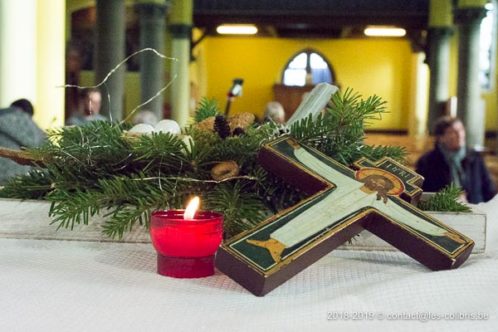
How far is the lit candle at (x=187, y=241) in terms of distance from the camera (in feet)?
2.79

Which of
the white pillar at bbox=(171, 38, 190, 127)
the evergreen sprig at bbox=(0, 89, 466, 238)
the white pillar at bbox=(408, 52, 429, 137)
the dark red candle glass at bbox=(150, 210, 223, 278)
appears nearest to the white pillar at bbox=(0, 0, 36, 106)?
the evergreen sprig at bbox=(0, 89, 466, 238)

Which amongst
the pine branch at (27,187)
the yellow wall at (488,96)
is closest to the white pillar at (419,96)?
the yellow wall at (488,96)

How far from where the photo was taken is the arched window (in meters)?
22.9

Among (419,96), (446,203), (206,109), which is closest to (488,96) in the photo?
(419,96)

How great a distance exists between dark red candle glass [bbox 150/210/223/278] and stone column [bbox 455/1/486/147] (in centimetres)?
1378

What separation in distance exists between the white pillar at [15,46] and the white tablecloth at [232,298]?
217 inches

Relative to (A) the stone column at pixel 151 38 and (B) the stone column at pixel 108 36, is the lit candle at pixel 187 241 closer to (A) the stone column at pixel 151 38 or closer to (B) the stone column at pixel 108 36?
(B) the stone column at pixel 108 36

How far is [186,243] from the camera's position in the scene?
86 centimetres

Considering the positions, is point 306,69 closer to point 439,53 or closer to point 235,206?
point 439,53

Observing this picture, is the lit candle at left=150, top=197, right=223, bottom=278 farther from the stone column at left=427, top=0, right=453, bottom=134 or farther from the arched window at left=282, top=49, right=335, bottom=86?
the arched window at left=282, top=49, right=335, bottom=86

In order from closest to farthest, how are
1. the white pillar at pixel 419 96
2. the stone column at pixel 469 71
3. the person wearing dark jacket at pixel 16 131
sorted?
the person wearing dark jacket at pixel 16 131 < the stone column at pixel 469 71 < the white pillar at pixel 419 96

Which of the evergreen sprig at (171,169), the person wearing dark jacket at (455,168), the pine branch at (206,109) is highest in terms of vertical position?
the pine branch at (206,109)

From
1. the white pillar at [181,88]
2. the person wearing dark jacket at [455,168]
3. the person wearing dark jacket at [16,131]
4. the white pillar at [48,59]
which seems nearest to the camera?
the person wearing dark jacket at [16,131]

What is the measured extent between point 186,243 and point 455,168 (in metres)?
4.01
